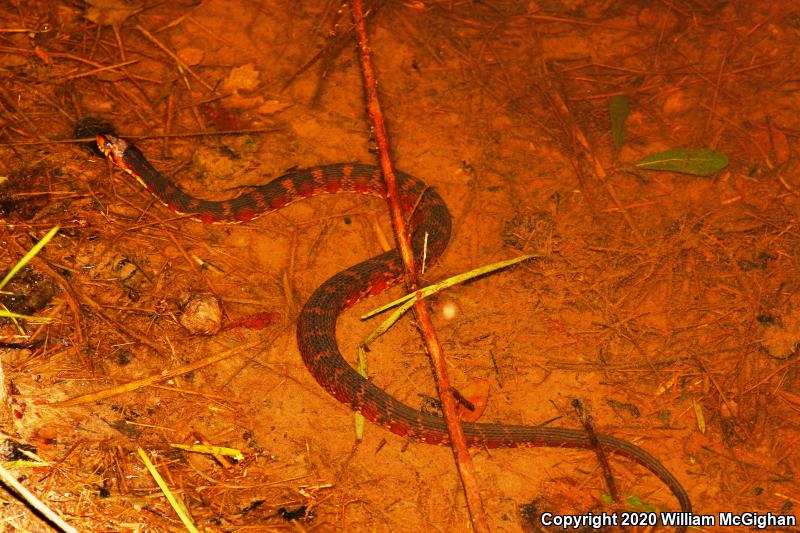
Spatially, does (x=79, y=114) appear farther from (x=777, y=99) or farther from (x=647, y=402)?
(x=777, y=99)

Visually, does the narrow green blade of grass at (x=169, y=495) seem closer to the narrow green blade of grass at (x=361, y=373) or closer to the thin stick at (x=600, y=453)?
the narrow green blade of grass at (x=361, y=373)

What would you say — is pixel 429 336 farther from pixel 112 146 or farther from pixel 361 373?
pixel 112 146

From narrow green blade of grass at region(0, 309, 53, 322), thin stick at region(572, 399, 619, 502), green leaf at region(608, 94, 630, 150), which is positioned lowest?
thin stick at region(572, 399, 619, 502)

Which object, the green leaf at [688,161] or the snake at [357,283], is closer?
the snake at [357,283]

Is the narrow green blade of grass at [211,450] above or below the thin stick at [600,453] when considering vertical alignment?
below

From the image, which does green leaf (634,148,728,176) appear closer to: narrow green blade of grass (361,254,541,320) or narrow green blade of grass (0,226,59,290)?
narrow green blade of grass (361,254,541,320)

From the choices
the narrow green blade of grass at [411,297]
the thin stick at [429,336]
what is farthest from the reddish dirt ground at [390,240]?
the thin stick at [429,336]

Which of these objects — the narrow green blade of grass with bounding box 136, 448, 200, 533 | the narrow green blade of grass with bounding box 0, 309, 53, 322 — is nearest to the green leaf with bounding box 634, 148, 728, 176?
the narrow green blade of grass with bounding box 136, 448, 200, 533
